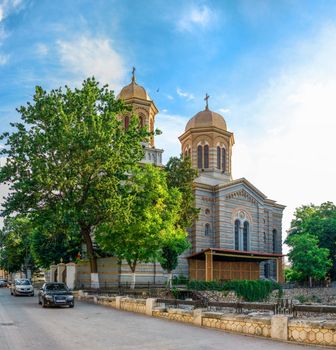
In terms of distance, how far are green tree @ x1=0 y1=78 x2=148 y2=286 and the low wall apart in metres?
10.5

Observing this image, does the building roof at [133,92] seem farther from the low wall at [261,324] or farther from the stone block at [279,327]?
the stone block at [279,327]

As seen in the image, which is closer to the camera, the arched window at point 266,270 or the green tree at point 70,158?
the green tree at point 70,158

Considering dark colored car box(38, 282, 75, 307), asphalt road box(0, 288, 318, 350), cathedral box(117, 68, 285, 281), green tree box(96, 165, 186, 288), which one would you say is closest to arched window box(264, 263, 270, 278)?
cathedral box(117, 68, 285, 281)

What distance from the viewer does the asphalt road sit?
35.2ft

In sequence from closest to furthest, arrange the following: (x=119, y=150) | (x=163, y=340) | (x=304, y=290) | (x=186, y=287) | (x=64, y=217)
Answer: (x=163, y=340), (x=64, y=217), (x=119, y=150), (x=186, y=287), (x=304, y=290)

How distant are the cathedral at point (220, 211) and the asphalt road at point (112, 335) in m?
21.2

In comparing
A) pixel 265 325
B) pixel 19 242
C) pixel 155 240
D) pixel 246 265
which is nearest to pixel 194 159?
pixel 246 265

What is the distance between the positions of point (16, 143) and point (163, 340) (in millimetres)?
19169

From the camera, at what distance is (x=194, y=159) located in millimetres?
47625

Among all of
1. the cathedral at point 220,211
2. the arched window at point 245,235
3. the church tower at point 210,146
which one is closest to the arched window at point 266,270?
the cathedral at point 220,211

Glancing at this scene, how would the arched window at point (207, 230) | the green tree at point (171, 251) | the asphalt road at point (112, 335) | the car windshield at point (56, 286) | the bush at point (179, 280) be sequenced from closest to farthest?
the asphalt road at point (112, 335) < the car windshield at point (56, 286) < the green tree at point (171, 251) < the bush at point (179, 280) < the arched window at point (207, 230)

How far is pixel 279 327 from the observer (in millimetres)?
11641

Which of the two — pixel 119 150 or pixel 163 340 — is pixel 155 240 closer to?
pixel 119 150

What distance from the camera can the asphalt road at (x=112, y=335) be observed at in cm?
1073
